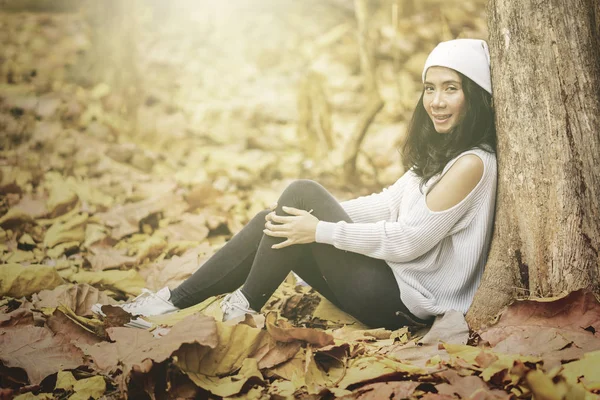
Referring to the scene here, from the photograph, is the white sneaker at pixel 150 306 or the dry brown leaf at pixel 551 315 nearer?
the dry brown leaf at pixel 551 315

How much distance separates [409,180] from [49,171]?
3100mm

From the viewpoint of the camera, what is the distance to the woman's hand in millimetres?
2137

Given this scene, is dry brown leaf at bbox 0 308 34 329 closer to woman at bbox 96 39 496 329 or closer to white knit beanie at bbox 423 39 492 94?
woman at bbox 96 39 496 329

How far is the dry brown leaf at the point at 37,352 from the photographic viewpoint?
1.73m

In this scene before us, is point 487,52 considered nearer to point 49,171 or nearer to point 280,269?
point 280,269

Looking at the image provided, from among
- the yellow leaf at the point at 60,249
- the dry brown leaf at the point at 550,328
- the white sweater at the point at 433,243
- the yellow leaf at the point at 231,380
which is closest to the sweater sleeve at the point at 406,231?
the white sweater at the point at 433,243

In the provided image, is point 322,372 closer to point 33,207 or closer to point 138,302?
point 138,302

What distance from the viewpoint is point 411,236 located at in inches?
79.2

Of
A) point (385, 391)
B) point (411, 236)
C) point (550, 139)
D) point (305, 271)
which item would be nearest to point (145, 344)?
point (385, 391)

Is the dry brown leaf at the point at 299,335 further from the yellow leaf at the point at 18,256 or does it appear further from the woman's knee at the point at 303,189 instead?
the yellow leaf at the point at 18,256

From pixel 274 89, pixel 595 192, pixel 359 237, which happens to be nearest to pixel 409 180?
pixel 359 237

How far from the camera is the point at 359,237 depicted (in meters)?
2.08

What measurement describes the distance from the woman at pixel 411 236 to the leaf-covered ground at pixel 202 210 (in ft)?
0.35

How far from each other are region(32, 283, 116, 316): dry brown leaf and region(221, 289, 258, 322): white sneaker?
53 cm
